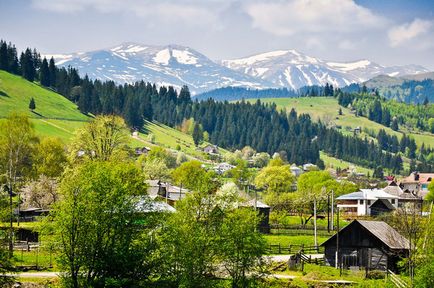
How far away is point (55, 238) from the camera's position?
50.3 metres

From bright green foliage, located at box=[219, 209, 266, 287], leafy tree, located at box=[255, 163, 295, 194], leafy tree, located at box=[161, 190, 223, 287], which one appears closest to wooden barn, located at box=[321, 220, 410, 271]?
bright green foliage, located at box=[219, 209, 266, 287]

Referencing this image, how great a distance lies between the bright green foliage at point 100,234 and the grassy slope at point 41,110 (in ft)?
372

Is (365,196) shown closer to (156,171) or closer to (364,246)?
(156,171)

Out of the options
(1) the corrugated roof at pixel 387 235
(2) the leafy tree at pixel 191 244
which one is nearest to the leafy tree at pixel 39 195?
(1) the corrugated roof at pixel 387 235

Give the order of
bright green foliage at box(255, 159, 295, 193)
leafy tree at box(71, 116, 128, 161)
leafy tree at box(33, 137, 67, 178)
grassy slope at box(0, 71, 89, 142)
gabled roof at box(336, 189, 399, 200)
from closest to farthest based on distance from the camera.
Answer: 1. leafy tree at box(71, 116, 128, 161)
2. leafy tree at box(33, 137, 67, 178)
3. gabled roof at box(336, 189, 399, 200)
4. bright green foliage at box(255, 159, 295, 193)
5. grassy slope at box(0, 71, 89, 142)

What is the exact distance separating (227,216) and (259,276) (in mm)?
5368

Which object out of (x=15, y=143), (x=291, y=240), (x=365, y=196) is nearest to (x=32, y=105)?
(x=15, y=143)

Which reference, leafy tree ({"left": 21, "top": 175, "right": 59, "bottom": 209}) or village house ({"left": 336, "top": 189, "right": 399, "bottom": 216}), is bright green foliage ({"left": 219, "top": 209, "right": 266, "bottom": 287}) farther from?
village house ({"left": 336, "top": 189, "right": 399, "bottom": 216})

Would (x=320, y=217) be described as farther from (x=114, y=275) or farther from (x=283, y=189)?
(x=114, y=275)

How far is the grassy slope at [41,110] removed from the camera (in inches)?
6757

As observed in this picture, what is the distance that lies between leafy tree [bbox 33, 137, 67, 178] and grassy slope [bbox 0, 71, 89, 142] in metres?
43.6

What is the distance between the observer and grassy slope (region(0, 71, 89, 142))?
563 feet

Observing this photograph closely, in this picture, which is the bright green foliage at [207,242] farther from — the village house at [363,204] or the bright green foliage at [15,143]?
the village house at [363,204]

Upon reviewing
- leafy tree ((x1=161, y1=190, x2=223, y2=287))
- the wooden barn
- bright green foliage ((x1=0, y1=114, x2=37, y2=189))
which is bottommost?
the wooden barn
